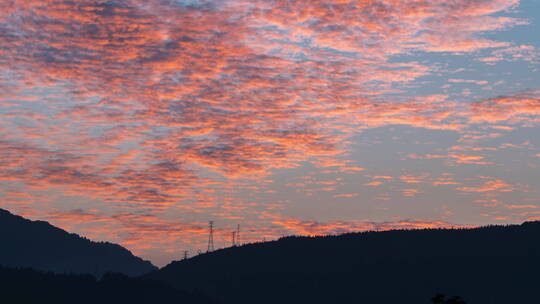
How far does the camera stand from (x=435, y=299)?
4200cm

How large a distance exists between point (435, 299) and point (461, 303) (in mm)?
4054

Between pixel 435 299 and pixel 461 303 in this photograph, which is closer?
pixel 435 299

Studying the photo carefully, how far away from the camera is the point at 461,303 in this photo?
45.1m
